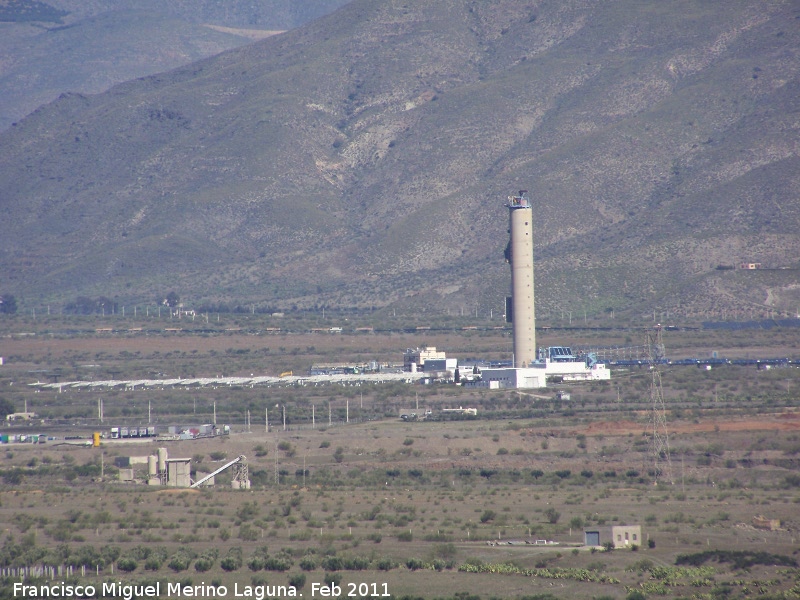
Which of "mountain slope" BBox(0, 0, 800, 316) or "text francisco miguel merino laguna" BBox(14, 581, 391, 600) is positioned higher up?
"mountain slope" BBox(0, 0, 800, 316)

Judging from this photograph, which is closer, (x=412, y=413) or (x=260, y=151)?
(x=412, y=413)

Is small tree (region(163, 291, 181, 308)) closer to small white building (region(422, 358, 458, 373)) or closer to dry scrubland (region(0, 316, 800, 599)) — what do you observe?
dry scrubland (region(0, 316, 800, 599))

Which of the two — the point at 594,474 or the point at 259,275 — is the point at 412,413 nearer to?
the point at 594,474

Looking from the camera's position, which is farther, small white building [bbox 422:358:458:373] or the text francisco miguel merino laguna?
small white building [bbox 422:358:458:373]

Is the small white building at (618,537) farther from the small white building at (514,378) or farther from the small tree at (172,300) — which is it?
the small tree at (172,300)

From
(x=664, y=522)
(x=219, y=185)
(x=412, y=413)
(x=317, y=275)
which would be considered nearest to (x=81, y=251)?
(x=219, y=185)

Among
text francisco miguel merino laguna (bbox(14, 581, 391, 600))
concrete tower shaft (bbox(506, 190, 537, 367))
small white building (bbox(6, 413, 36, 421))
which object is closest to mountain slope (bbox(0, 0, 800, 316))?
concrete tower shaft (bbox(506, 190, 537, 367))

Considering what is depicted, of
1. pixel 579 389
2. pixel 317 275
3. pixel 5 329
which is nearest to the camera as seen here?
pixel 579 389
